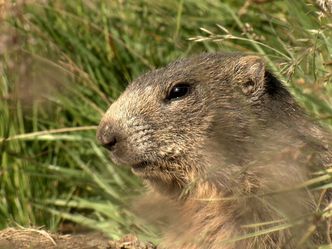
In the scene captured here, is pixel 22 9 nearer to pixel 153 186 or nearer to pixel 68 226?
pixel 68 226

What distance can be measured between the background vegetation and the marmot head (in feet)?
2.57

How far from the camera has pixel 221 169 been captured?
4.14m

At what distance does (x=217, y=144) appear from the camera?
14.0 ft

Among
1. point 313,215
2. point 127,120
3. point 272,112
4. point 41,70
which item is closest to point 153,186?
point 127,120

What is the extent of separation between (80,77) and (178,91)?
5.79ft

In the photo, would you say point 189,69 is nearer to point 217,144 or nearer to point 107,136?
point 217,144

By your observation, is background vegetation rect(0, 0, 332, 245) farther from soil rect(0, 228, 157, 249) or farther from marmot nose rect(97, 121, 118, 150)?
marmot nose rect(97, 121, 118, 150)

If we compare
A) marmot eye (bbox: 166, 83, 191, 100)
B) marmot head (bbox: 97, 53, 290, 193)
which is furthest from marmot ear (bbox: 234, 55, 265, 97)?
marmot eye (bbox: 166, 83, 191, 100)

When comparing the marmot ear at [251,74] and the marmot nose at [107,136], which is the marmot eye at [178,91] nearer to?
the marmot ear at [251,74]

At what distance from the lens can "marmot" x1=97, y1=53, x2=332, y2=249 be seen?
4000 mm

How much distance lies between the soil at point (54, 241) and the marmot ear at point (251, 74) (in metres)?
1.04

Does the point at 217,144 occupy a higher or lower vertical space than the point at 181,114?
lower

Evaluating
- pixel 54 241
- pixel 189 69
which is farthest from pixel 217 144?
pixel 54 241

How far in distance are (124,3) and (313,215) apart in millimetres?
3519
